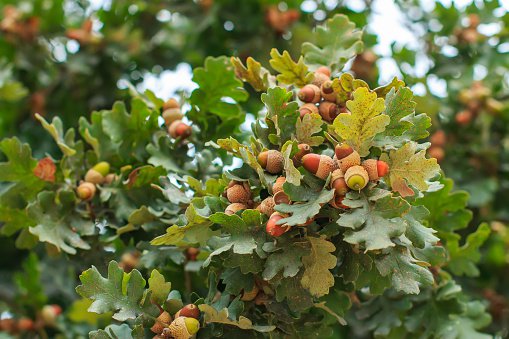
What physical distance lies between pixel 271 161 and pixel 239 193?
90 millimetres

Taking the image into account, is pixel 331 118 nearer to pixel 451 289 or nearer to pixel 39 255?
pixel 451 289

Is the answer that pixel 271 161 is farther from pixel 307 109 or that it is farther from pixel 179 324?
pixel 179 324

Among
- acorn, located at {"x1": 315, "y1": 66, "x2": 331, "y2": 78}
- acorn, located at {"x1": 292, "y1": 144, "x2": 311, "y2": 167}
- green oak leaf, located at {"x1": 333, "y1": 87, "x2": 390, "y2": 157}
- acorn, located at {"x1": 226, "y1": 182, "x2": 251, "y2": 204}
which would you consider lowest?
acorn, located at {"x1": 226, "y1": 182, "x2": 251, "y2": 204}

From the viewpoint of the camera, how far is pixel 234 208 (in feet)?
5.06

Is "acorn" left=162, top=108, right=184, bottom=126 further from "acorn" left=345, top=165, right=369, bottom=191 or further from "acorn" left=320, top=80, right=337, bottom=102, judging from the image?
"acorn" left=345, top=165, right=369, bottom=191

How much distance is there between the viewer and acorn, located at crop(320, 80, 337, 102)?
1693mm

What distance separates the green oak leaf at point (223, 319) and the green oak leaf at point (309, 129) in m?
0.34

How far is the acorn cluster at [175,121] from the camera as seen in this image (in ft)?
6.44

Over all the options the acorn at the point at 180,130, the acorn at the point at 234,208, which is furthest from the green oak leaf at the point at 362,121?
the acorn at the point at 180,130

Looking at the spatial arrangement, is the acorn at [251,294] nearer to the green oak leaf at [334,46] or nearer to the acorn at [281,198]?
the acorn at [281,198]

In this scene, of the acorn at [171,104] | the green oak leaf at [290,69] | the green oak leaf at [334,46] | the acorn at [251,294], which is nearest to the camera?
the acorn at [251,294]

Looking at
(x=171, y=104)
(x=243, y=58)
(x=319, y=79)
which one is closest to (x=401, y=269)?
(x=319, y=79)

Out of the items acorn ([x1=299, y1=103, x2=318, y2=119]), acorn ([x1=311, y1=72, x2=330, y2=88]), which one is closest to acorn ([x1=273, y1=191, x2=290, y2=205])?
acorn ([x1=299, y1=103, x2=318, y2=119])

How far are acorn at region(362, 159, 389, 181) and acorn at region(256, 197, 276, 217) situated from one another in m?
0.18
